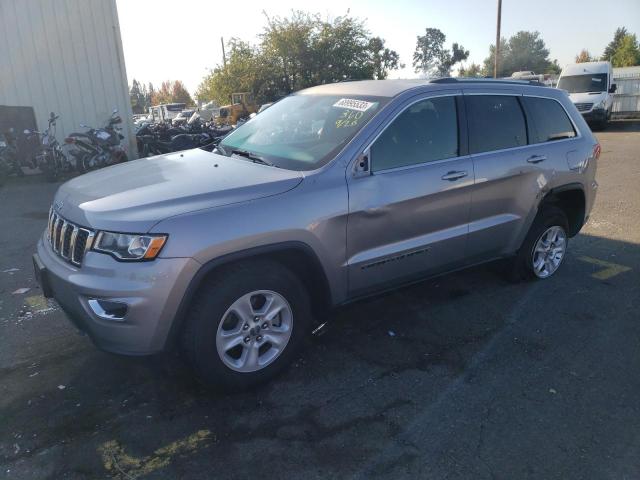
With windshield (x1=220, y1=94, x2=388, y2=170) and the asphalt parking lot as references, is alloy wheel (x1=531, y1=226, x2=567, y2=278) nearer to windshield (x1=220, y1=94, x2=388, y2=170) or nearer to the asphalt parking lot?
the asphalt parking lot

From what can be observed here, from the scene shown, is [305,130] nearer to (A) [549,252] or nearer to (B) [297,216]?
(B) [297,216]

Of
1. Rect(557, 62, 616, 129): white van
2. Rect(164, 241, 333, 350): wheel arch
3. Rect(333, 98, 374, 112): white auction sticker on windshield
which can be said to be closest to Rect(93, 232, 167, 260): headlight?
Rect(164, 241, 333, 350): wheel arch

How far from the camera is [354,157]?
324 centimetres

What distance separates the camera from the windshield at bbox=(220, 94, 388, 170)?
3367 millimetres

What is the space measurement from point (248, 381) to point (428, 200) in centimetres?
174

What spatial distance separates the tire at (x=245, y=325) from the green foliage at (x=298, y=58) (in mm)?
30038

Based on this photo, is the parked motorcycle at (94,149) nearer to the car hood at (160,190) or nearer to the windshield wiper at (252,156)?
the car hood at (160,190)

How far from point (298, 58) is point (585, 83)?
692 inches

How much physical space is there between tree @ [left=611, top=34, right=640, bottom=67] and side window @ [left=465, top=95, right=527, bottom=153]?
58324 millimetres

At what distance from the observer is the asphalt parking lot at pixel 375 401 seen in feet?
8.34

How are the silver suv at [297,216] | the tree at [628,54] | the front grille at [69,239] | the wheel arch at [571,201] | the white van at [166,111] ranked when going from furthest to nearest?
the tree at [628,54]
the white van at [166,111]
the wheel arch at [571,201]
the front grille at [69,239]
the silver suv at [297,216]

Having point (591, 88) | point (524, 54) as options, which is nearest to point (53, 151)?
point (591, 88)

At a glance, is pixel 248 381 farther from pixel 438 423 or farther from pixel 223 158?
pixel 223 158

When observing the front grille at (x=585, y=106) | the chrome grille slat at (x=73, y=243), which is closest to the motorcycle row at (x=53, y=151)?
the chrome grille slat at (x=73, y=243)
